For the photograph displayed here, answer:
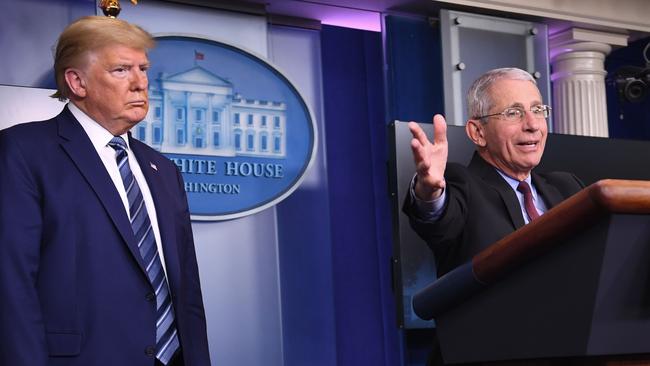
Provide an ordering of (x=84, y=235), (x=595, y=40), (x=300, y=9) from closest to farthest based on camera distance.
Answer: (x=84, y=235) < (x=300, y=9) < (x=595, y=40)

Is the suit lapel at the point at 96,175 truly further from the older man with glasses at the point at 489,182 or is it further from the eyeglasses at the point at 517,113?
the eyeglasses at the point at 517,113

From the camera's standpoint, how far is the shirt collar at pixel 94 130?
6.52 ft

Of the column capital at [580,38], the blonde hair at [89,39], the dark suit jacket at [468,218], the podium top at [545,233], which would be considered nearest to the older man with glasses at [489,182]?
the dark suit jacket at [468,218]

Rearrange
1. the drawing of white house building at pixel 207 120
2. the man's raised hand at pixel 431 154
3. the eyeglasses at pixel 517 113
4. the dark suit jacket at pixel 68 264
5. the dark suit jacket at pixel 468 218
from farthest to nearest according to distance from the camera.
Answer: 1. the drawing of white house building at pixel 207 120
2. the eyeglasses at pixel 517 113
3. the dark suit jacket at pixel 468 218
4. the dark suit jacket at pixel 68 264
5. the man's raised hand at pixel 431 154

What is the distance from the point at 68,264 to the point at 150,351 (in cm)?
24

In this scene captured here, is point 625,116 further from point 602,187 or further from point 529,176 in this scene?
point 602,187

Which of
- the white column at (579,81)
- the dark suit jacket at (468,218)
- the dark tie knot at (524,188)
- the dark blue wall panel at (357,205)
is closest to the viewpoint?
the dark suit jacket at (468,218)

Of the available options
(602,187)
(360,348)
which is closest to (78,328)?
(602,187)

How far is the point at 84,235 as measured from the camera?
1848 mm

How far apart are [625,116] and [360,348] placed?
2203 millimetres

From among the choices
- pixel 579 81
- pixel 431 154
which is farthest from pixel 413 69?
pixel 431 154

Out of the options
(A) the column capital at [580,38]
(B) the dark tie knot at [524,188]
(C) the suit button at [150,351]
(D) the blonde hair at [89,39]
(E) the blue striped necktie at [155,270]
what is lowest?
(C) the suit button at [150,351]

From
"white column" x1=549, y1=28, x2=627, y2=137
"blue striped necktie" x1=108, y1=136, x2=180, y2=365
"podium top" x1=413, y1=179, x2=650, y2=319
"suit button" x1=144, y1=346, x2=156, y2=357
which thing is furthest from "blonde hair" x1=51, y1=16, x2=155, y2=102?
"white column" x1=549, y1=28, x2=627, y2=137

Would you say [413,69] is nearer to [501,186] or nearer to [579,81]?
[579,81]
